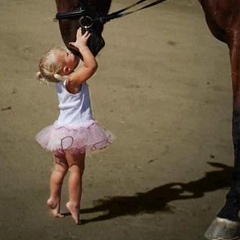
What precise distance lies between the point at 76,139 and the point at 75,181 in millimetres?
178

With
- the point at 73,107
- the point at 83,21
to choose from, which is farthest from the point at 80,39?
the point at 73,107

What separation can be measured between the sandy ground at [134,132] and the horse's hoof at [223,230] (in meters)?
0.04

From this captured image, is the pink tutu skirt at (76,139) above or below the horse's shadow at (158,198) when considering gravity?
above

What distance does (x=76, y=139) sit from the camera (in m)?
2.34

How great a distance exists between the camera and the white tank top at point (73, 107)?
7.79 feet

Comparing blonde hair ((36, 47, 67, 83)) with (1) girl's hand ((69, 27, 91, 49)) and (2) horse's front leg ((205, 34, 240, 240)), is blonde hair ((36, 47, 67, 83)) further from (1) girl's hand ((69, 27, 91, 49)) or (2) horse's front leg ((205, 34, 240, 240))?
(2) horse's front leg ((205, 34, 240, 240))

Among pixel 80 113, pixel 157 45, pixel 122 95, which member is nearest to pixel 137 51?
pixel 157 45

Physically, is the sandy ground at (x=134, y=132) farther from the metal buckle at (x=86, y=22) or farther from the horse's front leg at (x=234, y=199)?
the metal buckle at (x=86, y=22)

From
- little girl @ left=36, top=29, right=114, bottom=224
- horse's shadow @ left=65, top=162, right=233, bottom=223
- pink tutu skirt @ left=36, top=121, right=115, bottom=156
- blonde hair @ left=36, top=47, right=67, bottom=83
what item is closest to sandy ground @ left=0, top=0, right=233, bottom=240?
horse's shadow @ left=65, top=162, right=233, bottom=223

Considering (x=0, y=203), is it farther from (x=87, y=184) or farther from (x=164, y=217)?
(x=164, y=217)

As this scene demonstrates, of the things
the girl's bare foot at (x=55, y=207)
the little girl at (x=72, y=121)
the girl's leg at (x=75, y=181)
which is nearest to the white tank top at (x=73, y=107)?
the little girl at (x=72, y=121)

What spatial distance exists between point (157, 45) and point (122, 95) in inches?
42.0

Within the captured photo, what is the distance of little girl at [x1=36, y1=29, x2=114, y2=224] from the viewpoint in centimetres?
232

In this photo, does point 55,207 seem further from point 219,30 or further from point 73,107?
point 219,30
